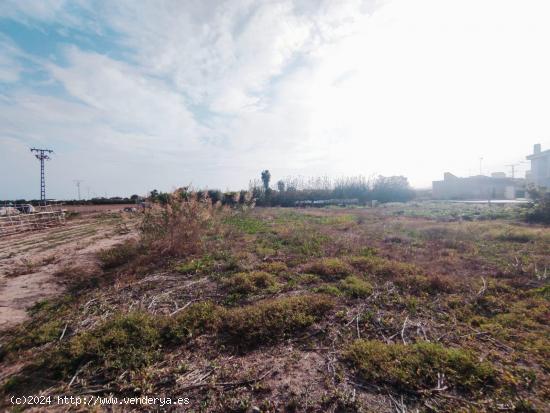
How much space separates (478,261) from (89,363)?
8560 mm

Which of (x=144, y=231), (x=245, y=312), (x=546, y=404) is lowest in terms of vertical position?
(x=546, y=404)

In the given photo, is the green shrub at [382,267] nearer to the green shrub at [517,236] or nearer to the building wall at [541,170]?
the green shrub at [517,236]

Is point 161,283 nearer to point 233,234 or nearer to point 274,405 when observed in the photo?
point 274,405

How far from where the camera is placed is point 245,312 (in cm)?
378

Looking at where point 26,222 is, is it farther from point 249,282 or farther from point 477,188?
point 477,188

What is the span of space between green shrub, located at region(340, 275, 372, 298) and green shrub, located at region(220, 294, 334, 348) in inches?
27.7

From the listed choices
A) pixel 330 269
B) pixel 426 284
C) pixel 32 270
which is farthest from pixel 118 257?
pixel 426 284

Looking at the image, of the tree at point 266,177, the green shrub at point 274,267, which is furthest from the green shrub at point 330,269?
the tree at point 266,177

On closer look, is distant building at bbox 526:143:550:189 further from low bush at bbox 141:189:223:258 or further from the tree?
low bush at bbox 141:189:223:258

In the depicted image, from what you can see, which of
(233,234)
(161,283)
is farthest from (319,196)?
(161,283)

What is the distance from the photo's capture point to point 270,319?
3.62 m

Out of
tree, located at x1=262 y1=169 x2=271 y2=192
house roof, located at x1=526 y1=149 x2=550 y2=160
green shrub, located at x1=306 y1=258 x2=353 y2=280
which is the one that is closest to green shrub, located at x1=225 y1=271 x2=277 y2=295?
green shrub, located at x1=306 y1=258 x2=353 y2=280

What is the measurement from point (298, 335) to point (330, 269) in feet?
8.59

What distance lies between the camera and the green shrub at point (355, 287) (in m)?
4.60
